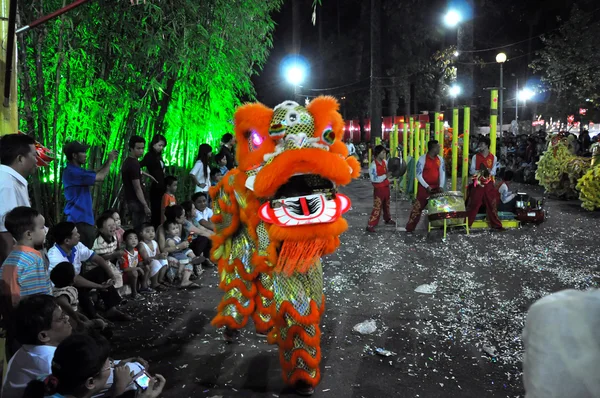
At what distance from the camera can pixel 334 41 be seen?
2666cm

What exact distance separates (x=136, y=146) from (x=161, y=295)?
1.83 meters

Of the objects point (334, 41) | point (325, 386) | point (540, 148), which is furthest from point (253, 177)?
point (334, 41)

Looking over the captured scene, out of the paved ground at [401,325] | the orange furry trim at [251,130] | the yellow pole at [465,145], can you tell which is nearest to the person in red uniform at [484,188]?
the yellow pole at [465,145]

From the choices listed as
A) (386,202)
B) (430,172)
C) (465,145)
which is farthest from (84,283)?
(465,145)

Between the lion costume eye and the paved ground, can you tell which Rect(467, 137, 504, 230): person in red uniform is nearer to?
the paved ground

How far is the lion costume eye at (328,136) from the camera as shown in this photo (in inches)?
138

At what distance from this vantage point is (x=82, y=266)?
16.4ft

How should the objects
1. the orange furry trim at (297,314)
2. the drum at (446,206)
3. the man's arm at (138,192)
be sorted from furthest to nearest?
the drum at (446,206), the man's arm at (138,192), the orange furry trim at (297,314)

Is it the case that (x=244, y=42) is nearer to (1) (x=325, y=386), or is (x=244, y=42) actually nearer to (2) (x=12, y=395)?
(1) (x=325, y=386)

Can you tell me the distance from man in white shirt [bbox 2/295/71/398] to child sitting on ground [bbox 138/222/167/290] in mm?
3021

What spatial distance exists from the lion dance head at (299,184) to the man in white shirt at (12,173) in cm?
146

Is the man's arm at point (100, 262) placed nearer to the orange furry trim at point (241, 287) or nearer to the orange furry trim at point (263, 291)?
the orange furry trim at point (241, 287)

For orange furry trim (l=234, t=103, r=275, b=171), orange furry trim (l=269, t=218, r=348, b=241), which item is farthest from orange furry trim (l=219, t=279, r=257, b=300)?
orange furry trim (l=234, t=103, r=275, b=171)

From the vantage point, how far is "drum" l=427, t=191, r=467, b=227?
8484mm
